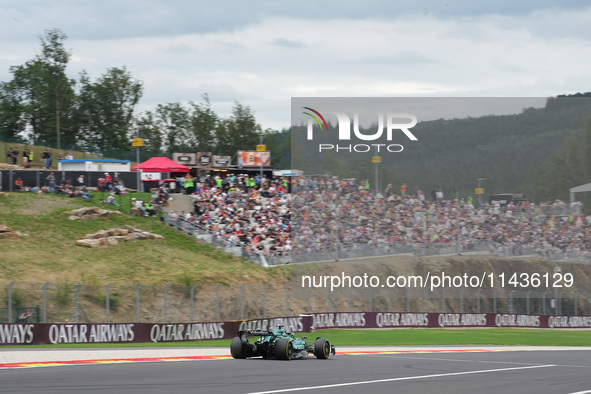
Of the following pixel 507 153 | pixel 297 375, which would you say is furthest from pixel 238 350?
pixel 507 153

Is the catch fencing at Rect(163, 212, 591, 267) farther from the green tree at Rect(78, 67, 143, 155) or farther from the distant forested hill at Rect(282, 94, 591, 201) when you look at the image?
the green tree at Rect(78, 67, 143, 155)

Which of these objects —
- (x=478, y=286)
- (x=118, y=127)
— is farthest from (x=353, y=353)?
(x=118, y=127)

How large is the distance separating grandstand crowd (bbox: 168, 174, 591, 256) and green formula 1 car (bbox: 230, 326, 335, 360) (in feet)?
79.4

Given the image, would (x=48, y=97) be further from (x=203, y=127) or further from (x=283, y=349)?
(x=283, y=349)

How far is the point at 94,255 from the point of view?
Result: 43875mm

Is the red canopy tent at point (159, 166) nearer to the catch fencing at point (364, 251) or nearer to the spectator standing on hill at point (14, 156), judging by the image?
the catch fencing at point (364, 251)

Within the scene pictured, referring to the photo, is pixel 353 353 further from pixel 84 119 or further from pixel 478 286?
pixel 84 119

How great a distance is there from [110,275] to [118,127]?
5607 centimetres

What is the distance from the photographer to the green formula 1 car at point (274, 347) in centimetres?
1908

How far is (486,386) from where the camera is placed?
546 inches

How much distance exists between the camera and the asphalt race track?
508 inches

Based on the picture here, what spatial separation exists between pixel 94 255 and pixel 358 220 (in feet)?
49.5

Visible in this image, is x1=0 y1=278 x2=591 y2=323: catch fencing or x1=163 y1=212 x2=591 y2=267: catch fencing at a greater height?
x1=163 y1=212 x2=591 y2=267: catch fencing

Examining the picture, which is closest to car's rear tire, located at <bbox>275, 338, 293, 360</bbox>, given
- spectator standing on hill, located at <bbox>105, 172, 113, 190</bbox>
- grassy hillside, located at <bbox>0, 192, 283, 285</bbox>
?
grassy hillside, located at <bbox>0, 192, 283, 285</bbox>
